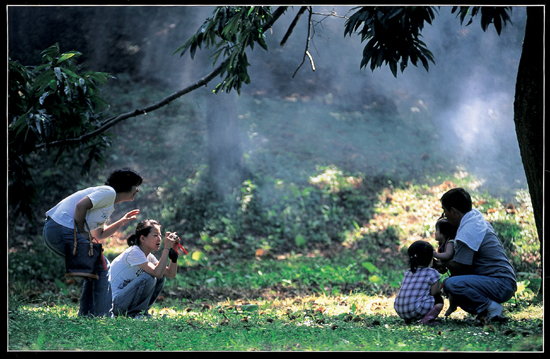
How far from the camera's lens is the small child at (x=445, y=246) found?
12.6 ft

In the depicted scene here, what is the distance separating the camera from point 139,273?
398 cm

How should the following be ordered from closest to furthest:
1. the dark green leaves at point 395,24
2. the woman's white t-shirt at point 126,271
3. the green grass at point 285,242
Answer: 1. the green grass at point 285,242
2. the dark green leaves at point 395,24
3. the woman's white t-shirt at point 126,271

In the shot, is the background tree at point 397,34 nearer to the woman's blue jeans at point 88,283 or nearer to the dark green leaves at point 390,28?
the dark green leaves at point 390,28

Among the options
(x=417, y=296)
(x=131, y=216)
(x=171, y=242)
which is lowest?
(x=417, y=296)

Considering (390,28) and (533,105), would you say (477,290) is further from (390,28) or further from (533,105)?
(390,28)

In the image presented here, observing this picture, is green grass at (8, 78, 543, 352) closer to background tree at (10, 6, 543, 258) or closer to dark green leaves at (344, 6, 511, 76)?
background tree at (10, 6, 543, 258)

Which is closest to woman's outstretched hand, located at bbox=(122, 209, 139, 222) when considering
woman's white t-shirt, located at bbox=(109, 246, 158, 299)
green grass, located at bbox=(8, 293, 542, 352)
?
woman's white t-shirt, located at bbox=(109, 246, 158, 299)

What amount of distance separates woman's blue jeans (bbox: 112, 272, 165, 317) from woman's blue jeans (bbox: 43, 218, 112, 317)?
7 cm

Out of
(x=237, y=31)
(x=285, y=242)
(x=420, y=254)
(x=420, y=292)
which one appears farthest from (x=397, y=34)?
(x=285, y=242)

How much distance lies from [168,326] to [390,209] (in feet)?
18.0

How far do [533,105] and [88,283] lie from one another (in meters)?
3.45

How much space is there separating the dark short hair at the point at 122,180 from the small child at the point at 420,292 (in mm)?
2120

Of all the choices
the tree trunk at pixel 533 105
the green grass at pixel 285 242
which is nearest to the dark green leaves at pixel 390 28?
the tree trunk at pixel 533 105

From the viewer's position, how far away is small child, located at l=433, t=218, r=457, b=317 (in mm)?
3848
